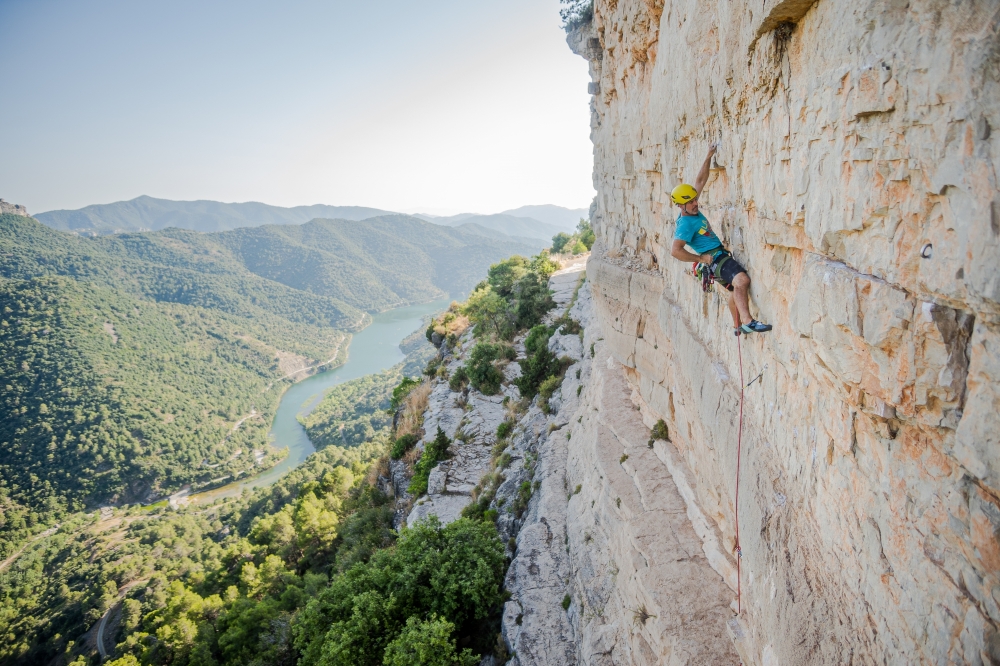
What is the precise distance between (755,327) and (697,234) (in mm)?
1215

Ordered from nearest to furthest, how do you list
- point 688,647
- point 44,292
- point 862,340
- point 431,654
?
1. point 862,340
2. point 688,647
3. point 431,654
4. point 44,292

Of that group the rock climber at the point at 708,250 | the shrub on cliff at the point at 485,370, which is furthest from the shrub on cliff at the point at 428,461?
the rock climber at the point at 708,250

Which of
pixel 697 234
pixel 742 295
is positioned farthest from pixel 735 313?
pixel 697 234

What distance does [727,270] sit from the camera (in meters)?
4.37

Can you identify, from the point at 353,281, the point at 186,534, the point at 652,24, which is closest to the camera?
the point at 652,24

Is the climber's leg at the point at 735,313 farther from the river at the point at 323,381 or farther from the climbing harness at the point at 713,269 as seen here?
the river at the point at 323,381

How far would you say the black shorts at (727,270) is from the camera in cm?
430

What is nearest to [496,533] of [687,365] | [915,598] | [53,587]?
[687,365]

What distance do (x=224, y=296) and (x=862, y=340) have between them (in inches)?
6460

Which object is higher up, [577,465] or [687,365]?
[687,365]

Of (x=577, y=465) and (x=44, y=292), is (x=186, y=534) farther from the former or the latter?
(x=44, y=292)

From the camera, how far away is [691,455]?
661 centimetres

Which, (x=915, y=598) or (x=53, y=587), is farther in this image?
(x=53, y=587)

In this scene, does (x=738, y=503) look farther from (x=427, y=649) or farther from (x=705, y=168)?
(x=427, y=649)
